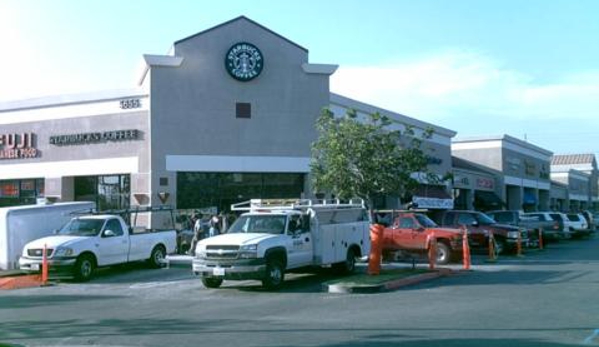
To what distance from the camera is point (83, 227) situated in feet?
69.9

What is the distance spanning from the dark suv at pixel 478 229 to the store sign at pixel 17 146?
20616mm

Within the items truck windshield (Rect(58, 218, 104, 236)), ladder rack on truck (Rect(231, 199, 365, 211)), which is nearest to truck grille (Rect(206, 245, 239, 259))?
ladder rack on truck (Rect(231, 199, 365, 211))

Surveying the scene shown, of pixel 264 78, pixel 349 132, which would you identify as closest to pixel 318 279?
pixel 349 132

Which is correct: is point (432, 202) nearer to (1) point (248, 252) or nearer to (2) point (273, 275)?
(2) point (273, 275)

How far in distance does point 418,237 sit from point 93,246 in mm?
10449

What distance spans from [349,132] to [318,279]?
4.50 m

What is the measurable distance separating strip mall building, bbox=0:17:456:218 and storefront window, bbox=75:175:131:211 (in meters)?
0.05

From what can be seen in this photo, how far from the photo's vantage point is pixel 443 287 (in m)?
16.8

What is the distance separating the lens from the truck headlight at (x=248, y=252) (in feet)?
54.0

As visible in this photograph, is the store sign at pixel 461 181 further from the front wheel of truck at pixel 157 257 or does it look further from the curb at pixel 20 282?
the curb at pixel 20 282

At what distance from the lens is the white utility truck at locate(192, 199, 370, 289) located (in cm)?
1658

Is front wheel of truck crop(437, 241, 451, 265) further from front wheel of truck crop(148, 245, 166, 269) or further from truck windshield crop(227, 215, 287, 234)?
front wheel of truck crop(148, 245, 166, 269)

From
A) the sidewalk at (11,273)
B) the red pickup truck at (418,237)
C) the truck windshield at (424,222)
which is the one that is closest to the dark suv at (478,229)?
the truck windshield at (424,222)

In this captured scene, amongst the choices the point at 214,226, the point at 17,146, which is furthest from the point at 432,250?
the point at 17,146
